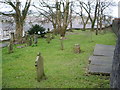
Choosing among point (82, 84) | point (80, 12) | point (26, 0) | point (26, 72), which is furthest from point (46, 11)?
point (82, 84)

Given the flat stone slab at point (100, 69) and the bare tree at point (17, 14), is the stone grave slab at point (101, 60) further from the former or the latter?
the bare tree at point (17, 14)

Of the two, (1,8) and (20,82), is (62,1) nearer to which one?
(1,8)

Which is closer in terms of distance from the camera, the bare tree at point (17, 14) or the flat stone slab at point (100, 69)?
the flat stone slab at point (100, 69)

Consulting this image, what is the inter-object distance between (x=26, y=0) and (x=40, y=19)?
1217 centimetres

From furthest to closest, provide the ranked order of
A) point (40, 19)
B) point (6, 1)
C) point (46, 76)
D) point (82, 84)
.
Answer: point (40, 19) < point (6, 1) < point (46, 76) < point (82, 84)

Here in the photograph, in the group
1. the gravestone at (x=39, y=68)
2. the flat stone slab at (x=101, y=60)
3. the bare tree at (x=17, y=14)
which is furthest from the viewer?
the bare tree at (x=17, y=14)

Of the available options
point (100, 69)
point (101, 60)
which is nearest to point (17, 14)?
point (101, 60)

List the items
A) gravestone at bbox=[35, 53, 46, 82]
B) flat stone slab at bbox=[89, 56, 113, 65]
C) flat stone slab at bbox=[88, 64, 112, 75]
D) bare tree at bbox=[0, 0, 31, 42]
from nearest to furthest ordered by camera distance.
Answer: gravestone at bbox=[35, 53, 46, 82]
flat stone slab at bbox=[88, 64, 112, 75]
flat stone slab at bbox=[89, 56, 113, 65]
bare tree at bbox=[0, 0, 31, 42]

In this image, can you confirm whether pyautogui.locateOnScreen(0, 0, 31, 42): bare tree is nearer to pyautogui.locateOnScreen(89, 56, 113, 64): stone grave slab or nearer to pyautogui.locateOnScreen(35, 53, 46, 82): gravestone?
pyautogui.locateOnScreen(89, 56, 113, 64): stone grave slab

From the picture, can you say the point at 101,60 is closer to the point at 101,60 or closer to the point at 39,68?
the point at 101,60

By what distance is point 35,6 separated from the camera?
23.6 m

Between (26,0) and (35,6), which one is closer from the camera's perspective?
(26,0)

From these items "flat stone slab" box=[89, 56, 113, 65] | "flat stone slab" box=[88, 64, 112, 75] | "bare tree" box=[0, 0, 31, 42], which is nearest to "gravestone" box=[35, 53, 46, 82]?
"flat stone slab" box=[88, 64, 112, 75]

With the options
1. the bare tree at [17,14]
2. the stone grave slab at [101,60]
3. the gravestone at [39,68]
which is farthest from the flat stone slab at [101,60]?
the bare tree at [17,14]
